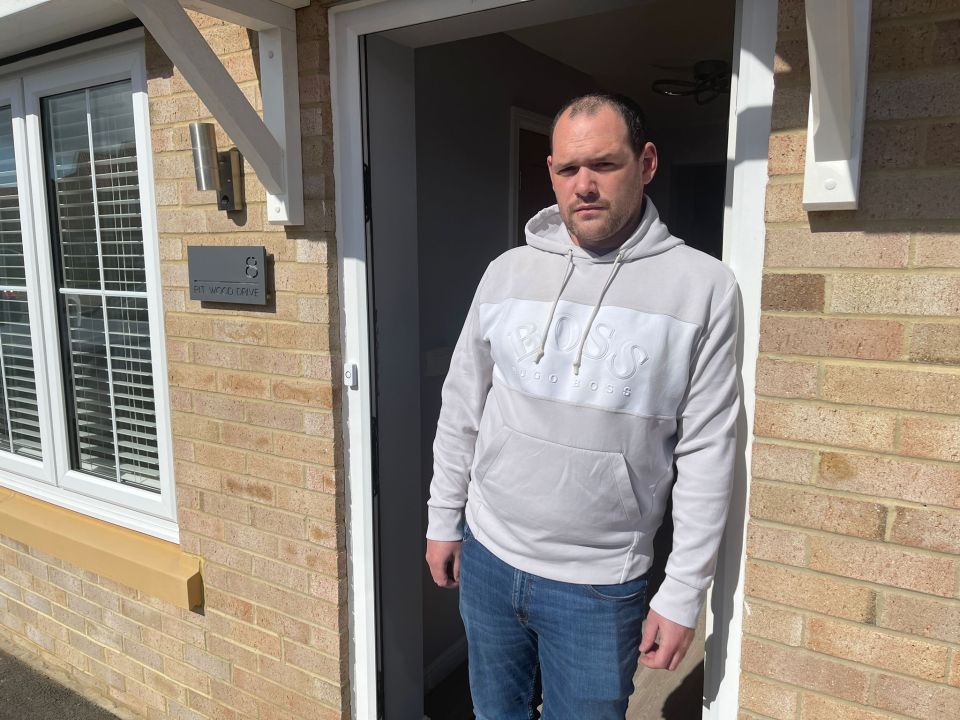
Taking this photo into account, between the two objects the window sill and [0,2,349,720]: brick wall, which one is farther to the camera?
the window sill

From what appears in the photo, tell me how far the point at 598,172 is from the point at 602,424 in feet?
1.79

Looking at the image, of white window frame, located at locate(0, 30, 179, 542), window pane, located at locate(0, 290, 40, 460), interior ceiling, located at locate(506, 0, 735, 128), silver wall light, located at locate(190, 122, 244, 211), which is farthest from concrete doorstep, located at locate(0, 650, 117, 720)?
interior ceiling, located at locate(506, 0, 735, 128)

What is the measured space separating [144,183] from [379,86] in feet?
3.25

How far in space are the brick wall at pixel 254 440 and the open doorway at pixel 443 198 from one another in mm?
154

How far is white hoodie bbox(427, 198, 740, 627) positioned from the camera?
142 cm

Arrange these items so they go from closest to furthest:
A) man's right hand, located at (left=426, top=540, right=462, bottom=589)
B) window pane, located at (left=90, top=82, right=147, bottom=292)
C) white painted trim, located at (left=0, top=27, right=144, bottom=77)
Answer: man's right hand, located at (left=426, top=540, right=462, bottom=589)
white painted trim, located at (left=0, top=27, right=144, bottom=77)
window pane, located at (left=90, top=82, right=147, bottom=292)

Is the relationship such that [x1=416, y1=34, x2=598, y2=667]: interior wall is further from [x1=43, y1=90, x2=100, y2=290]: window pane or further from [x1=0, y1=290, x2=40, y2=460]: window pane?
[x1=0, y1=290, x2=40, y2=460]: window pane

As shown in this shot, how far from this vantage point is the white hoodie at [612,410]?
1.42 m

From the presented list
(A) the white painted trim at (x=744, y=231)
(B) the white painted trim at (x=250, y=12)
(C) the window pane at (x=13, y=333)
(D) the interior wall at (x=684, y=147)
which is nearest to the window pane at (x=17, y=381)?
(C) the window pane at (x=13, y=333)

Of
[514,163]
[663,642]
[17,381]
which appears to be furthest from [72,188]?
[663,642]

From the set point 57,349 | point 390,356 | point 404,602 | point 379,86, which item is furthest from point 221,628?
point 379,86

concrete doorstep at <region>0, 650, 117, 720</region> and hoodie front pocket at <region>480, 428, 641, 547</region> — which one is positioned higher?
hoodie front pocket at <region>480, 428, 641, 547</region>

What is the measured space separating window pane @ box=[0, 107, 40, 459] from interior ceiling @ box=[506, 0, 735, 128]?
7.54 feet

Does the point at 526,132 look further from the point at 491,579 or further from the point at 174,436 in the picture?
the point at 491,579
